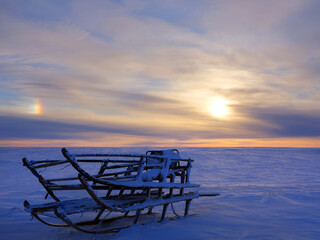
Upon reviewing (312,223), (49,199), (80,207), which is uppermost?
(80,207)

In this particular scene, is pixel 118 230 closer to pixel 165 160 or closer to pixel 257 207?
pixel 165 160

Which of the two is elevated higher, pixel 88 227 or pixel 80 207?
pixel 80 207

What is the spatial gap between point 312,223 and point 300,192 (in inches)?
242

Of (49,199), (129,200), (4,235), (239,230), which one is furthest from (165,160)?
(49,199)

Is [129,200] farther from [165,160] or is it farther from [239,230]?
[239,230]

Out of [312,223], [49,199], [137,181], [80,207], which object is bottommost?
[49,199]

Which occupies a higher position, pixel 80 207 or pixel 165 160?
pixel 165 160

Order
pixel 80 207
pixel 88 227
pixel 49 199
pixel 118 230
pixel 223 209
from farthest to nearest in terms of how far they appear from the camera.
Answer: pixel 49 199
pixel 223 209
pixel 88 227
pixel 118 230
pixel 80 207

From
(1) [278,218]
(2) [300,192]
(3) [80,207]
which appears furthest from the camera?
(2) [300,192]

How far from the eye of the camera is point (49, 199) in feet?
40.5

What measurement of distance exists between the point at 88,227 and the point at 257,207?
5920mm

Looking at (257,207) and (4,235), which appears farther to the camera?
(257,207)

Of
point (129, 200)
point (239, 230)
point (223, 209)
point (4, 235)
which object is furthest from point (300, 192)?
point (4, 235)

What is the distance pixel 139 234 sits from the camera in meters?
6.19
